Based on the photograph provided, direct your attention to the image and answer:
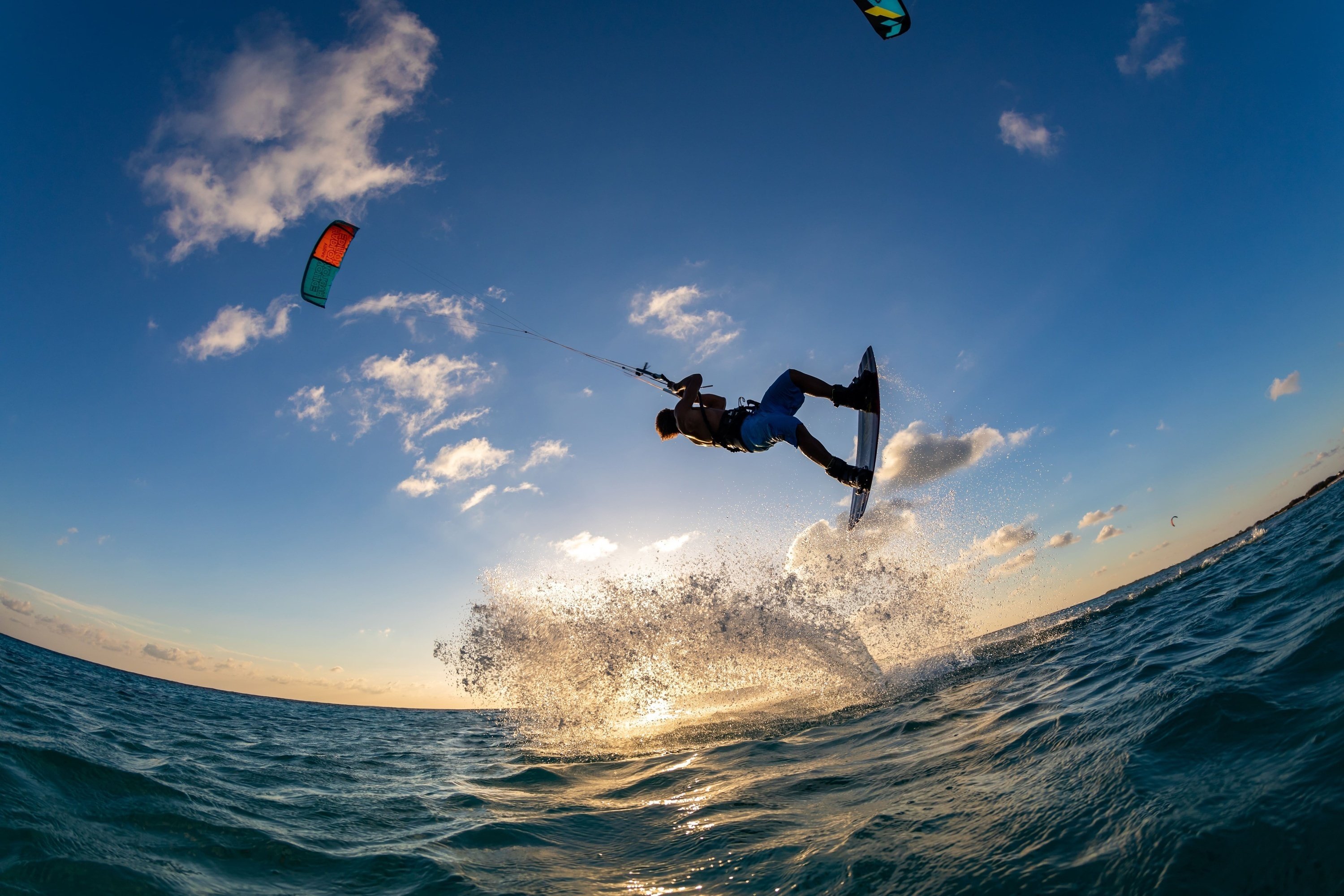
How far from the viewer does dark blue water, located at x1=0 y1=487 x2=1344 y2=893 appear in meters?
2.43

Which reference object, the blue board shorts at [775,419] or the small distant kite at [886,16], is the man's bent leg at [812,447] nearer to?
the blue board shorts at [775,419]

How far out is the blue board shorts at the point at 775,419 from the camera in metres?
7.37

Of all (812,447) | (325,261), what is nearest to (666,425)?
(812,447)

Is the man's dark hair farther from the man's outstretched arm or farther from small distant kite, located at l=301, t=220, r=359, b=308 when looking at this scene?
small distant kite, located at l=301, t=220, r=359, b=308

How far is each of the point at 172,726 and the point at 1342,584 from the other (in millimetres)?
19100

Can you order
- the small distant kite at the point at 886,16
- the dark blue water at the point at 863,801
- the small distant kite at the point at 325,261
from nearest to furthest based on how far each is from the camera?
1. the dark blue water at the point at 863,801
2. the small distant kite at the point at 886,16
3. the small distant kite at the point at 325,261

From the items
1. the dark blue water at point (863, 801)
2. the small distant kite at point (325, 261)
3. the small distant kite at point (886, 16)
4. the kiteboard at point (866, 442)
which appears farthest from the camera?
the small distant kite at point (325, 261)

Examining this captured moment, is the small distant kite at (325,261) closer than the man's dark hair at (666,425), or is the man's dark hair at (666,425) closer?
the man's dark hair at (666,425)

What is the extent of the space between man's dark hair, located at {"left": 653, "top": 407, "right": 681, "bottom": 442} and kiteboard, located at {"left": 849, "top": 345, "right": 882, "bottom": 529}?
284 cm

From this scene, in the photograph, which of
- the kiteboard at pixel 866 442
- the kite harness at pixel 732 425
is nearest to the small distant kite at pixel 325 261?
the kite harness at pixel 732 425

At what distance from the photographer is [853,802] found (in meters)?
3.91

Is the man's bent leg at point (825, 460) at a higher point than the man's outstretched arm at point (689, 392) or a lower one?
lower

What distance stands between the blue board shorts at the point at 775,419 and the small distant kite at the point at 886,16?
480 centimetres

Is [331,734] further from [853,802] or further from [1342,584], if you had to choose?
[1342,584]
